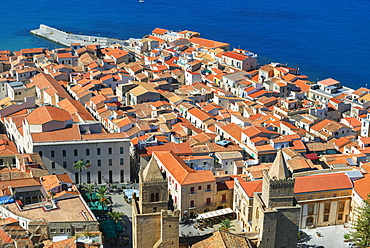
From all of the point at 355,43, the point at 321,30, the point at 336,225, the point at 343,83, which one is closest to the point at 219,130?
the point at 336,225

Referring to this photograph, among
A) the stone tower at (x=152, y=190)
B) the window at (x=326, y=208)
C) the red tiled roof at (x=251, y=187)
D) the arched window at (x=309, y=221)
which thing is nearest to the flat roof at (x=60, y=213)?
the stone tower at (x=152, y=190)

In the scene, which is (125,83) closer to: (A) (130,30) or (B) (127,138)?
(B) (127,138)

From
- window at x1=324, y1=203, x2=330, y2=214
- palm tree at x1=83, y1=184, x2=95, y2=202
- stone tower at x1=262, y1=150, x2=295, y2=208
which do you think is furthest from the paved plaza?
palm tree at x1=83, y1=184, x2=95, y2=202

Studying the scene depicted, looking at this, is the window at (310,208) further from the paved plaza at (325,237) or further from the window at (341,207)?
the window at (341,207)


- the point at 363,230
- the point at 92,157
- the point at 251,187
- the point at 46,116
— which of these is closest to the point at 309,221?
the point at 363,230

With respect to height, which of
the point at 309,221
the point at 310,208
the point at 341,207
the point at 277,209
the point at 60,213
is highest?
the point at 277,209

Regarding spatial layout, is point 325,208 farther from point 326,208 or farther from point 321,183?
point 321,183
